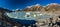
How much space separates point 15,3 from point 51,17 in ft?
2.77

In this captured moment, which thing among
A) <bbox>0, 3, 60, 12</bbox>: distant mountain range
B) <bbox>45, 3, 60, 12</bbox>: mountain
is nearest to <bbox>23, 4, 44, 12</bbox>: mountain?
<bbox>0, 3, 60, 12</bbox>: distant mountain range

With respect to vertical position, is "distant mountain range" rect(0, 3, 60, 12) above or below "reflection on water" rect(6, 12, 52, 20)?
above

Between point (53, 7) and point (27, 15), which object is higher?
point (53, 7)

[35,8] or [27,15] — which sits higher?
[35,8]

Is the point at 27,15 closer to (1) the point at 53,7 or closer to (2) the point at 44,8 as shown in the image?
(2) the point at 44,8

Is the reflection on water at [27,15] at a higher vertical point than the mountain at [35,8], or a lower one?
lower

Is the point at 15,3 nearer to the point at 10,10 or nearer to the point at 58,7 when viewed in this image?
the point at 10,10

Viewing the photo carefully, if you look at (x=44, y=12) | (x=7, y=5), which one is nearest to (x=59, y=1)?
(x=44, y=12)

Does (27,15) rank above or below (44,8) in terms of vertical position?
below

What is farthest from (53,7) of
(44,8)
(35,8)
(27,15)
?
(27,15)

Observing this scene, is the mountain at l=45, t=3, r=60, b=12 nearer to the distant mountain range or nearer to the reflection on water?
the distant mountain range

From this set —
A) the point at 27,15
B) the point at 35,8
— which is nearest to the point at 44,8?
the point at 35,8

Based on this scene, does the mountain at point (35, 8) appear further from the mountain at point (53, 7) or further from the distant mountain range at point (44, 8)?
the mountain at point (53, 7)

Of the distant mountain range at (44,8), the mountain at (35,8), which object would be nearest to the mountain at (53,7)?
the distant mountain range at (44,8)
